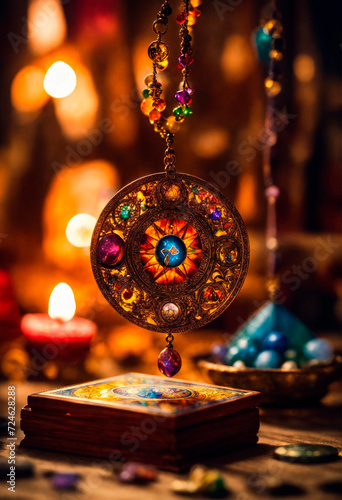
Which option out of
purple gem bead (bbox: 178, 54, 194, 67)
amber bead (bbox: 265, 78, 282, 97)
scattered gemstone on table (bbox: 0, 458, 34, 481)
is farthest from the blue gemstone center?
amber bead (bbox: 265, 78, 282, 97)

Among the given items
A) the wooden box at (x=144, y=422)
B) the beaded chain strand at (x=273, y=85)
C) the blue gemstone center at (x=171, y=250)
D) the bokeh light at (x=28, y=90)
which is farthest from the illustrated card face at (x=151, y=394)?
the bokeh light at (x=28, y=90)

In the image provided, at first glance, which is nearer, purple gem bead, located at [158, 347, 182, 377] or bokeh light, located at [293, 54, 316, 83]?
purple gem bead, located at [158, 347, 182, 377]

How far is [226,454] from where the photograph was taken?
1.37 metres

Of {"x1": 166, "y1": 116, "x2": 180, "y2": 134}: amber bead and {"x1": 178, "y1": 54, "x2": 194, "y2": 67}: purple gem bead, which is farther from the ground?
{"x1": 178, "y1": 54, "x2": 194, "y2": 67}: purple gem bead

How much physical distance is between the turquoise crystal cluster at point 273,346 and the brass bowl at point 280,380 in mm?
65

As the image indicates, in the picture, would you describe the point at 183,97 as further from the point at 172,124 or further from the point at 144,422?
the point at 144,422

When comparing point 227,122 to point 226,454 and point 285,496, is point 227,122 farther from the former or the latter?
point 285,496

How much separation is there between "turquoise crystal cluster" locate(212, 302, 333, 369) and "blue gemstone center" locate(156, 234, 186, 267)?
1.49 feet

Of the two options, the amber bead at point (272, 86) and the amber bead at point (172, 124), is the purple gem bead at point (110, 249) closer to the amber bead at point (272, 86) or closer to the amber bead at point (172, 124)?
the amber bead at point (172, 124)

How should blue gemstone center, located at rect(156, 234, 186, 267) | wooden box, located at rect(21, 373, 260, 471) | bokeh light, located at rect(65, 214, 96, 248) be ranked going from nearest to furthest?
wooden box, located at rect(21, 373, 260, 471), blue gemstone center, located at rect(156, 234, 186, 267), bokeh light, located at rect(65, 214, 96, 248)

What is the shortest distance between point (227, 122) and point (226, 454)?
5.52ft

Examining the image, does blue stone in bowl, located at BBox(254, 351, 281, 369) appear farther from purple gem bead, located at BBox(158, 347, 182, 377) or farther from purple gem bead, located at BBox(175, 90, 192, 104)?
purple gem bead, located at BBox(175, 90, 192, 104)

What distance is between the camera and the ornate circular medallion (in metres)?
1.46

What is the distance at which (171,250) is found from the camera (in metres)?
1.44
